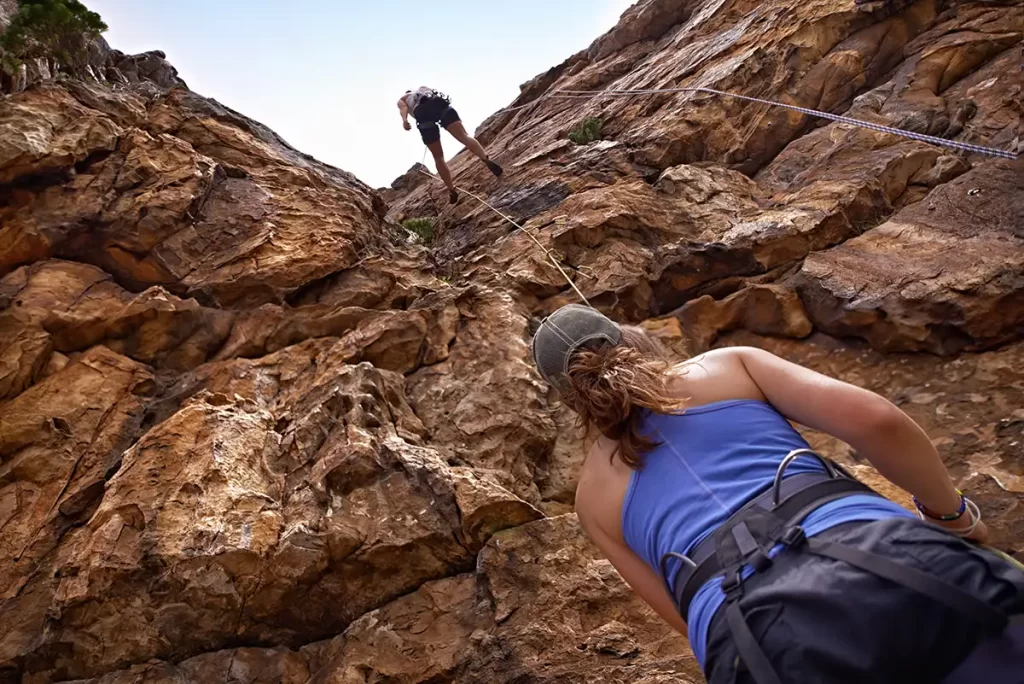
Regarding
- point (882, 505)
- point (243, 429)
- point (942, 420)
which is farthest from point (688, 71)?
point (882, 505)

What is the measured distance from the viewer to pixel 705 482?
5.69 ft

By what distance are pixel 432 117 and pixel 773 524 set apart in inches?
447

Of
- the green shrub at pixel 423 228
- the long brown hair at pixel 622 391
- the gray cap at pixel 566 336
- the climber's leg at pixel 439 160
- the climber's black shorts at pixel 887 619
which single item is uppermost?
the climber's leg at pixel 439 160

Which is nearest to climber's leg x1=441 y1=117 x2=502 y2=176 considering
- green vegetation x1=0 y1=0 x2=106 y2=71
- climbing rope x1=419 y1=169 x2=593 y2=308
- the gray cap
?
climbing rope x1=419 y1=169 x2=593 y2=308

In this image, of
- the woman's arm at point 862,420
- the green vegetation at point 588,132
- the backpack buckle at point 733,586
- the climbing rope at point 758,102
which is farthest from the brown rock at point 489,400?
the green vegetation at point 588,132

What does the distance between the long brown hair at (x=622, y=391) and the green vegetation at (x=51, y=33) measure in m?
9.05

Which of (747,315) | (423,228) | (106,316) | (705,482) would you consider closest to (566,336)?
(705,482)

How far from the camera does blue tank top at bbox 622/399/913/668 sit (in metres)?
1.55

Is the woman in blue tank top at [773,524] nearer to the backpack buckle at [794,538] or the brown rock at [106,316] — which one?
the backpack buckle at [794,538]

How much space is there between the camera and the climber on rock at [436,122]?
1152 cm

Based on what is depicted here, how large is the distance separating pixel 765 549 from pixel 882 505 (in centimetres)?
33

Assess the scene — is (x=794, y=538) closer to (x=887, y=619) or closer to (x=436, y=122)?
(x=887, y=619)

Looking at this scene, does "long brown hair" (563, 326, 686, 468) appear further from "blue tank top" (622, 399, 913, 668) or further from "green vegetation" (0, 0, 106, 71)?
"green vegetation" (0, 0, 106, 71)

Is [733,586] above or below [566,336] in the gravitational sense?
below
